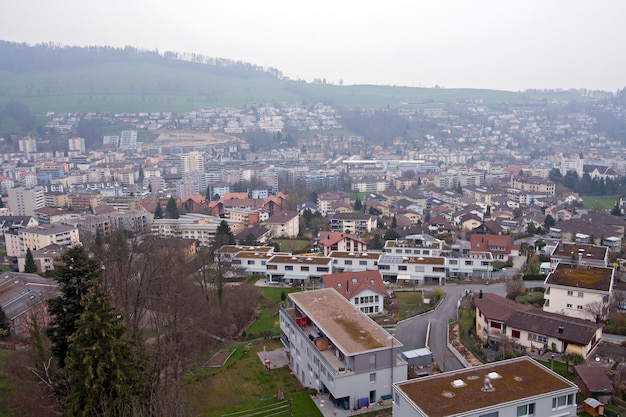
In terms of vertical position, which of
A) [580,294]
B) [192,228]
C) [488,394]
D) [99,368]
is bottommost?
[192,228]

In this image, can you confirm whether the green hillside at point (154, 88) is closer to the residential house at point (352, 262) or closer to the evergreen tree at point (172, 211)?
the evergreen tree at point (172, 211)

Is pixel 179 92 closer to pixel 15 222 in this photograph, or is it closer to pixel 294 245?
pixel 15 222

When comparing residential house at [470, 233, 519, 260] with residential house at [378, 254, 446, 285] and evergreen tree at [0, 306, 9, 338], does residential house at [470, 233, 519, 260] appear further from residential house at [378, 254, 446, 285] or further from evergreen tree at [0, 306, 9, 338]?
evergreen tree at [0, 306, 9, 338]

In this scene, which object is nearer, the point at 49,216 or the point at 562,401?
the point at 562,401

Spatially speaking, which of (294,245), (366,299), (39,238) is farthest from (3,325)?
(294,245)

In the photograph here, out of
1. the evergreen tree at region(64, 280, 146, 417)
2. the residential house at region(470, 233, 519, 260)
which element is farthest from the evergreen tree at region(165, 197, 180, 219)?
the evergreen tree at region(64, 280, 146, 417)

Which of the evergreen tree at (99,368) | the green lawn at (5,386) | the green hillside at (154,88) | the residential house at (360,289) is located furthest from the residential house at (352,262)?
the green hillside at (154,88)
